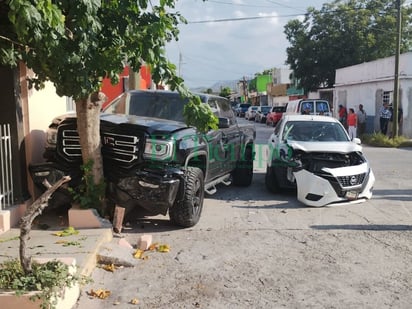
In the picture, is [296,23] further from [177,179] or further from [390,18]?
[177,179]

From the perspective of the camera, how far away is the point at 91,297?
471cm

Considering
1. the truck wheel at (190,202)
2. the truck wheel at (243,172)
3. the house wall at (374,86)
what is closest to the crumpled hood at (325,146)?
the truck wheel at (243,172)

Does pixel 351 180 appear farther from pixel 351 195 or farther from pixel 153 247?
pixel 153 247

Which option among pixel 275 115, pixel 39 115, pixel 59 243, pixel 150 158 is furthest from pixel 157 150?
pixel 275 115

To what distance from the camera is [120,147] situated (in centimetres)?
677

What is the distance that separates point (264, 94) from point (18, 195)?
72295mm

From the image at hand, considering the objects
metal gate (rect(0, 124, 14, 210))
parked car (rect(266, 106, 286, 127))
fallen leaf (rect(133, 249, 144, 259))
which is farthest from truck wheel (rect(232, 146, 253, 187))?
parked car (rect(266, 106, 286, 127))

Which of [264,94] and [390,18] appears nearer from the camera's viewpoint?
[390,18]

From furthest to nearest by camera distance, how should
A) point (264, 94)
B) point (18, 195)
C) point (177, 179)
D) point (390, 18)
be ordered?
1. point (264, 94)
2. point (390, 18)
3. point (18, 195)
4. point (177, 179)

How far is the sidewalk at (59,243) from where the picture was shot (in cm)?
544

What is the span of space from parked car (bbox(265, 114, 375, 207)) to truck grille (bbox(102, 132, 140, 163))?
10.9ft

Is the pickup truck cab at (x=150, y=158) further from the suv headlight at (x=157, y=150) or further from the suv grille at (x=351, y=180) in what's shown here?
the suv grille at (x=351, y=180)

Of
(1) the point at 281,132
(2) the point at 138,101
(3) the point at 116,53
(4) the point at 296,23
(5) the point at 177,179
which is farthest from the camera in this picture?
(4) the point at 296,23

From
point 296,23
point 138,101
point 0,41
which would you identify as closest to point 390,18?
point 296,23
